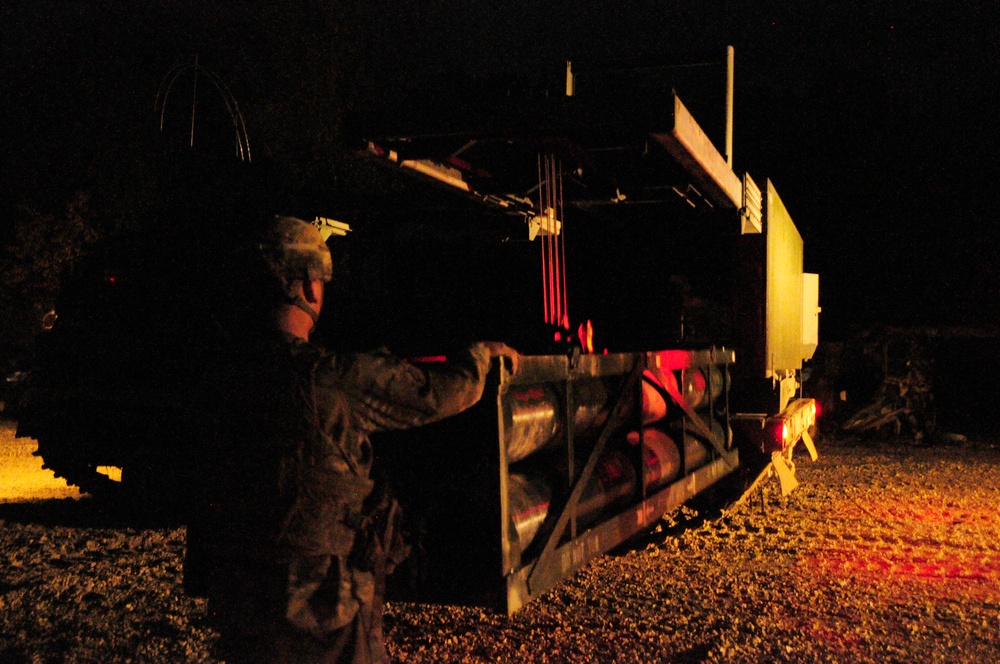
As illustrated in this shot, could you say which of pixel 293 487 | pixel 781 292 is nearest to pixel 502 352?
pixel 293 487

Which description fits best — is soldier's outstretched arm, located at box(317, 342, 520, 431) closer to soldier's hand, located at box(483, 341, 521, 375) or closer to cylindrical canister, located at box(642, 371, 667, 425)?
soldier's hand, located at box(483, 341, 521, 375)

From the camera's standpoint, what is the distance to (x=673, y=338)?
22.5 feet

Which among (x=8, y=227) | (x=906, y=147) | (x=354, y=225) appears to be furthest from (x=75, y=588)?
(x=906, y=147)

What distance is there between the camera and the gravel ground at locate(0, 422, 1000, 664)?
437 centimetres

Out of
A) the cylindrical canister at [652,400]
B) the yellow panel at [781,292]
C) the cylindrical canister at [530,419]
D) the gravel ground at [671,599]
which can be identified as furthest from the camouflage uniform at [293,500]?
the yellow panel at [781,292]

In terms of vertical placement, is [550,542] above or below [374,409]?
below

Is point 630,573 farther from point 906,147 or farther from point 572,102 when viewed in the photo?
point 906,147

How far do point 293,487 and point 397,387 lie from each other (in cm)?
39

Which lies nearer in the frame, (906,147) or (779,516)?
(779,516)

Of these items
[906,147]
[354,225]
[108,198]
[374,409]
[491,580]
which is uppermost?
[906,147]

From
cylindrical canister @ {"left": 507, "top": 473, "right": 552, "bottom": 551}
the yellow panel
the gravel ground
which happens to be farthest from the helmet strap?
the yellow panel

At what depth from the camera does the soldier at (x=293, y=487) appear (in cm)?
247

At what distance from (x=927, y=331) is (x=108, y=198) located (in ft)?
47.5

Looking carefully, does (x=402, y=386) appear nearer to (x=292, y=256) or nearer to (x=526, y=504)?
(x=292, y=256)
